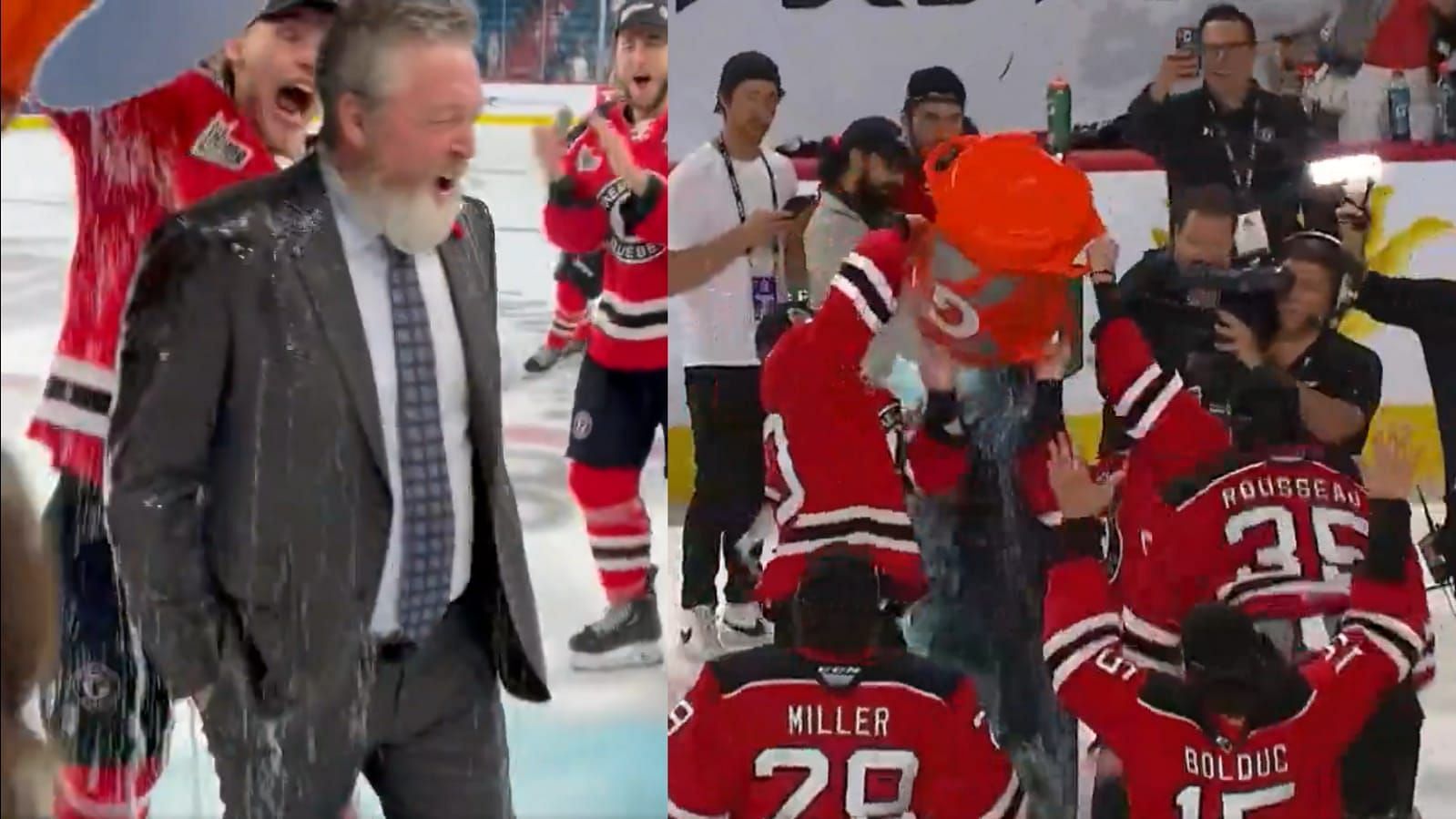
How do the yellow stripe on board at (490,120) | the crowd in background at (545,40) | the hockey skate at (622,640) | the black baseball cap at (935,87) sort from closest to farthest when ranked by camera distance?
1. the yellow stripe on board at (490,120)
2. the crowd in background at (545,40)
3. the hockey skate at (622,640)
4. the black baseball cap at (935,87)

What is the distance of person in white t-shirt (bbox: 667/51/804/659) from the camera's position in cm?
149

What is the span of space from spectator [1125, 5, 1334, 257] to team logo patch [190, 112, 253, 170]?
87cm

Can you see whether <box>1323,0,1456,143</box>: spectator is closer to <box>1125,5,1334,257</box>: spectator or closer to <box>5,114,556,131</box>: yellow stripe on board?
<box>1125,5,1334,257</box>: spectator

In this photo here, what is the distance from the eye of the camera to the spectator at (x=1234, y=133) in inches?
59.7

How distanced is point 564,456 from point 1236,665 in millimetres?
749

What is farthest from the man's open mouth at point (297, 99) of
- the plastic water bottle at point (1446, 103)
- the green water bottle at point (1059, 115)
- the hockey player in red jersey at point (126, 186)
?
the plastic water bottle at point (1446, 103)

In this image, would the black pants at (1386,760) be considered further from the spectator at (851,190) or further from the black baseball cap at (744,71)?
the black baseball cap at (744,71)

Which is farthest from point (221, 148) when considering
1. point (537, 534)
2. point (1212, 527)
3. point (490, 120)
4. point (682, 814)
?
point (1212, 527)

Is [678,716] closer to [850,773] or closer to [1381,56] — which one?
[850,773]

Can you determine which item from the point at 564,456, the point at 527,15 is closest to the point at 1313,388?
the point at 564,456

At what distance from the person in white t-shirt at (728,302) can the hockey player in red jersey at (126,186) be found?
40 cm

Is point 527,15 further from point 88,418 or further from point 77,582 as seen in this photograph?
point 77,582

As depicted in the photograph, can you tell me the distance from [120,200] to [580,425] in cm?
44

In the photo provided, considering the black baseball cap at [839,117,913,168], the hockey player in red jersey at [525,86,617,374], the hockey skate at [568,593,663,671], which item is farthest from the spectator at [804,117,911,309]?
the hockey skate at [568,593,663,671]
